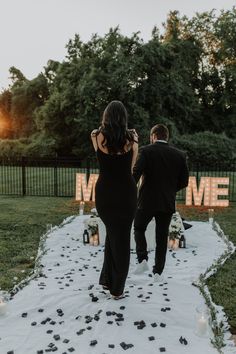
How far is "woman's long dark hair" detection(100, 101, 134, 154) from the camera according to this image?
4168mm

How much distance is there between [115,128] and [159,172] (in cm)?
116

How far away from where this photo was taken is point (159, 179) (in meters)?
5.12

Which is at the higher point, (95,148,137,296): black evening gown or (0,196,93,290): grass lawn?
(95,148,137,296): black evening gown

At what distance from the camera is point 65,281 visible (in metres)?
5.38

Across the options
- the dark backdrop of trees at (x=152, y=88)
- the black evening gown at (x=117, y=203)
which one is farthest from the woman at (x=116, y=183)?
the dark backdrop of trees at (x=152, y=88)

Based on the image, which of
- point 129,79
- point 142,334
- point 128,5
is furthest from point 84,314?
point 129,79

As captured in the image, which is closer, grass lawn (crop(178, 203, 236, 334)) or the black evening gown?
the black evening gown

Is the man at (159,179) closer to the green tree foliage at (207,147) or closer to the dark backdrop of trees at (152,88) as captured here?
the dark backdrop of trees at (152,88)

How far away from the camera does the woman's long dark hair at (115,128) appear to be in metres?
4.17

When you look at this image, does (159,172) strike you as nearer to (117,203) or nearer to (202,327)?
(117,203)

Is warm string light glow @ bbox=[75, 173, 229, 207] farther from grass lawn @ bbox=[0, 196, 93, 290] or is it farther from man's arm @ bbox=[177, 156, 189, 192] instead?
man's arm @ bbox=[177, 156, 189, 192]

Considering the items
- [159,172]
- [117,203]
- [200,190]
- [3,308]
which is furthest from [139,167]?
[200,190]

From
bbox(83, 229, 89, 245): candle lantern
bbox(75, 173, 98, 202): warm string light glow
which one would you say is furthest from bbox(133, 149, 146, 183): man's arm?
bbox(75, 173, 98, 202): warm string light glow

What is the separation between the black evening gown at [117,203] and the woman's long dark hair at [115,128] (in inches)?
4.3
